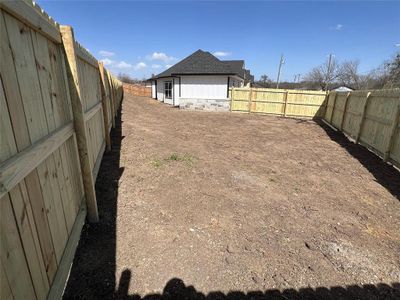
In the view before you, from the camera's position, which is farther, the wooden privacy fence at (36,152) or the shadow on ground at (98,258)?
the shadow on ground at (98,258)

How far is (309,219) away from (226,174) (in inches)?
78.6

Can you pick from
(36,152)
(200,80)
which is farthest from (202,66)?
(36,152)

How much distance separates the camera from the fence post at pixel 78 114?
97.3 inches

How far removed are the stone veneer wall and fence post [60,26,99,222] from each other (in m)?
15.6

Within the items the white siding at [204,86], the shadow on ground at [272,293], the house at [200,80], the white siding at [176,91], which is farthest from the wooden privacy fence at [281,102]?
the shadow on ground at [272,293]

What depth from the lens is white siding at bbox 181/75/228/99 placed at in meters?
20.6

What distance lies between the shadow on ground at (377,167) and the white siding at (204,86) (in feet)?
42.0

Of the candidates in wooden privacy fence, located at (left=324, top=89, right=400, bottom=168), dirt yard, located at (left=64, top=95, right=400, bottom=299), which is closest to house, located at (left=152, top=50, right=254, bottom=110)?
wooden privacy fence, located at (left=324, top=89, right=400, bottom=168)

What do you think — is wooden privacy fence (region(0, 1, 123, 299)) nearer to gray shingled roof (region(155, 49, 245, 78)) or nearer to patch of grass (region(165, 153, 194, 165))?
patch of grass (region(165, 153, 194, 165))

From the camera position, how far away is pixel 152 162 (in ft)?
18.5

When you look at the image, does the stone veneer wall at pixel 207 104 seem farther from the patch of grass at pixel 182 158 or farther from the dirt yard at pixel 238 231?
the patch of grass at pixel 182 158

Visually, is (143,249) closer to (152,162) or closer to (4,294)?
(4,294)

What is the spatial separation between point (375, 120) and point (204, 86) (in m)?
15.1

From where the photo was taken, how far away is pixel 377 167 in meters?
6.31
